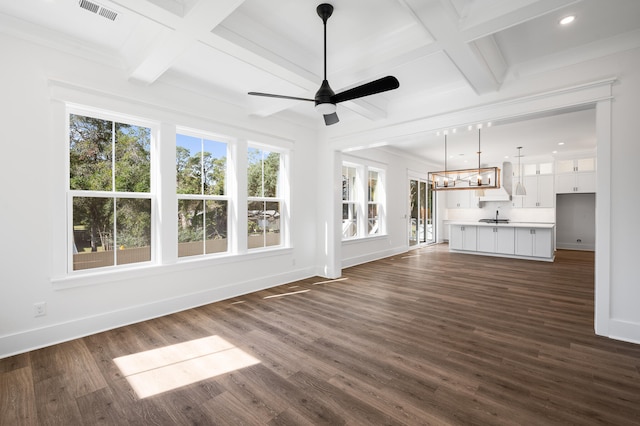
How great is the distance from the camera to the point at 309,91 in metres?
3.59

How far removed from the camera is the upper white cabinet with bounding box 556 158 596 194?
815 centimetres

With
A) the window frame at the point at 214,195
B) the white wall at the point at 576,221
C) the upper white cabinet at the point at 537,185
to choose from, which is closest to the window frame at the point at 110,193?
the window frame at the point at 214,195

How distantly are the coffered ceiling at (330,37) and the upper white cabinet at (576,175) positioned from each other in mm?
7043

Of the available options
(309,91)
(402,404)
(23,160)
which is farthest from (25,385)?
(309,91)

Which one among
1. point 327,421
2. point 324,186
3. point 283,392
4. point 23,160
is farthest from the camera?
point 324,186

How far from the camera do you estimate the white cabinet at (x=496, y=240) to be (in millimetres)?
7660

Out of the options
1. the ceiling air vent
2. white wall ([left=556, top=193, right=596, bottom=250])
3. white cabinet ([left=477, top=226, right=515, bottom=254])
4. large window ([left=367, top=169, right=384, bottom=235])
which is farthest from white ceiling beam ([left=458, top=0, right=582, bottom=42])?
white wall ([left=556, top=193, right=596, bottom=250])

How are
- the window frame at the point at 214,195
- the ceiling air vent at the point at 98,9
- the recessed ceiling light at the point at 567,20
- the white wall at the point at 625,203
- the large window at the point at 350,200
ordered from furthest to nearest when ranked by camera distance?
1. the large window at the point at 350,200
2. the window frame at the point at 214,195
3. the white wall at the point at 625,203
4. the recessed ceiling light at the point at 567,20
5. the ceiling air vent at the point at 98,9

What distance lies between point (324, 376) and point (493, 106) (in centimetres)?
364

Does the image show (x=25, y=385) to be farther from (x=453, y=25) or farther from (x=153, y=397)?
(x=453, y=25)

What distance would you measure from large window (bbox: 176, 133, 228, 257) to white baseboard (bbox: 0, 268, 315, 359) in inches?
24.1

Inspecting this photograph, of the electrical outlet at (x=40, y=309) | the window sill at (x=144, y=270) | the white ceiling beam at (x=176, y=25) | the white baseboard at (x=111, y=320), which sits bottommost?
the white baseboard at (x=111, y=320)

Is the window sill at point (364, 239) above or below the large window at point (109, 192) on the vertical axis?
below

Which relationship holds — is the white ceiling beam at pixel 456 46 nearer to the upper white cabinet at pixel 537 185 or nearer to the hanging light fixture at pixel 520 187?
the hanging light fixture at pixel 520 187
